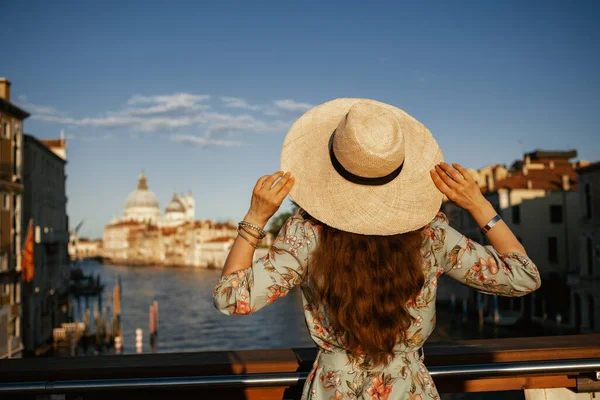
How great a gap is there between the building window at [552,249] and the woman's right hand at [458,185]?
28.7m

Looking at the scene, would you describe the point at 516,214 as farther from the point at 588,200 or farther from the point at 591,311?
the point at 591,311

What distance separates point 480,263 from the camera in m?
1.59

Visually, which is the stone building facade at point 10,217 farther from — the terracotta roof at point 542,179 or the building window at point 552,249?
the building window at point 552,249

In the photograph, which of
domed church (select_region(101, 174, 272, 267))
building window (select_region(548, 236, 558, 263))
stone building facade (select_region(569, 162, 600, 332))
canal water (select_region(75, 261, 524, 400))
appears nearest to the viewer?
stone building facade (select_region(569, 162, 600, 332))

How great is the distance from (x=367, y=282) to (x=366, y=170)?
26 cm

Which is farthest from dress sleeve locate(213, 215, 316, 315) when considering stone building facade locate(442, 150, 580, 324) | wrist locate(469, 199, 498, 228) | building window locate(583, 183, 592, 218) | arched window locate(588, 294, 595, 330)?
stone building facade locate(442, 150, 580, 324)

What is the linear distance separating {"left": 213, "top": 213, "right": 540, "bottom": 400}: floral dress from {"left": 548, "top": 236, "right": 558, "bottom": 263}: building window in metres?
28.7

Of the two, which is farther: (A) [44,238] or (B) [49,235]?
(B) [49,235]

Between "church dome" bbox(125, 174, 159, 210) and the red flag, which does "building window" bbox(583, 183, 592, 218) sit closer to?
the red flag

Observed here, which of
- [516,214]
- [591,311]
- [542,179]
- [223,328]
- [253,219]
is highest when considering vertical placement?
[542,179]

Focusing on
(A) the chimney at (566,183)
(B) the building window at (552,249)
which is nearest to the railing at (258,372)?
(B) the building window at (552,249)

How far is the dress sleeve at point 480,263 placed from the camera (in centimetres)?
159

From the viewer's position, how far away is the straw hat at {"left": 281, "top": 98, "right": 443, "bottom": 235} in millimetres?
1453

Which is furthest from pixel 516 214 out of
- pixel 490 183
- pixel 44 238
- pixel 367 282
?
pixel 367 282
